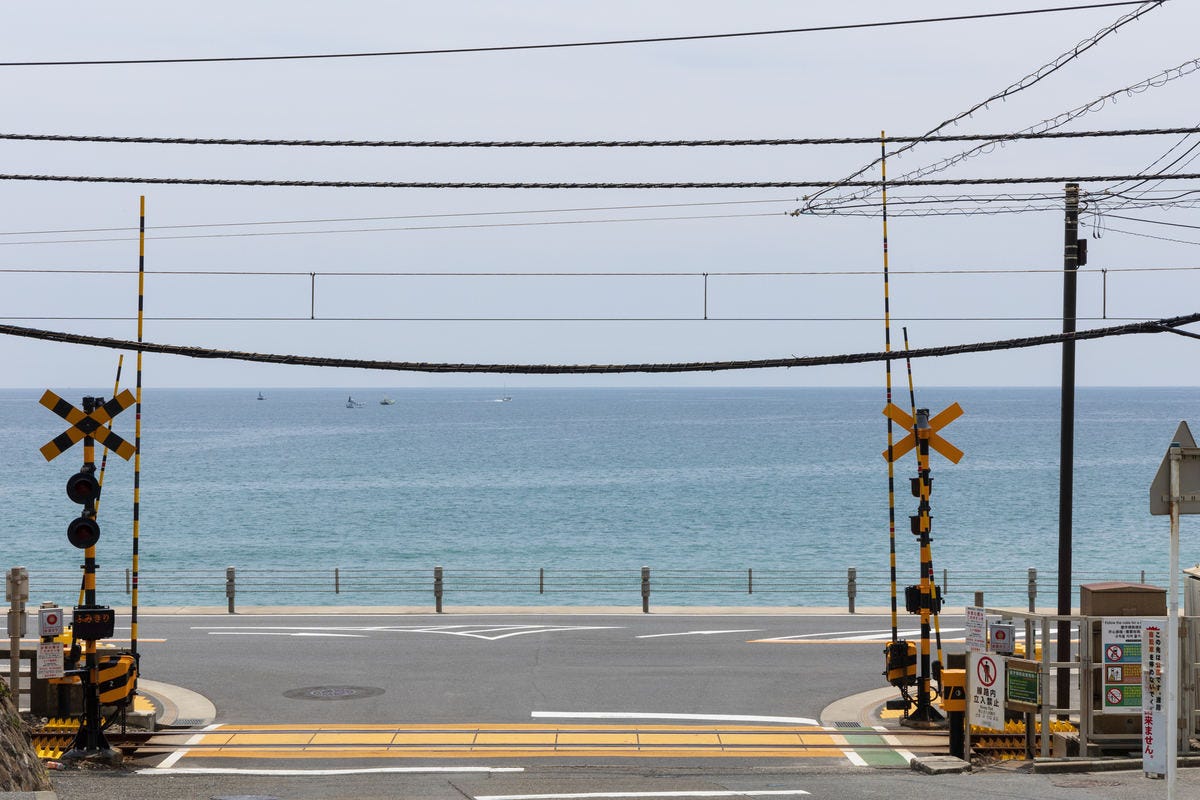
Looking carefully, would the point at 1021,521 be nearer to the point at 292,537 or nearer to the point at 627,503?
the point at 627,503

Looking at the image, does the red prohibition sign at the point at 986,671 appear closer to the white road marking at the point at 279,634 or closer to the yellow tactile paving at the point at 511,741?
the yellow tactile paving at the point at 511,741

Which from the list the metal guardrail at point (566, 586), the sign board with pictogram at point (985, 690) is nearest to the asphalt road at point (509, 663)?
the sign board with pictogram at point (985, 690)

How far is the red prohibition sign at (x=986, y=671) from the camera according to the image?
48.4 feet

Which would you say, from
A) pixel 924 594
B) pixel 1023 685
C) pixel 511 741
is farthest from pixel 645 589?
pixel 1023 685

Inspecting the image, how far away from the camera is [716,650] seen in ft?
76.8

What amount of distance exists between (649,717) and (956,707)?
440 cm

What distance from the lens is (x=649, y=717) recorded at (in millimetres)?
17672

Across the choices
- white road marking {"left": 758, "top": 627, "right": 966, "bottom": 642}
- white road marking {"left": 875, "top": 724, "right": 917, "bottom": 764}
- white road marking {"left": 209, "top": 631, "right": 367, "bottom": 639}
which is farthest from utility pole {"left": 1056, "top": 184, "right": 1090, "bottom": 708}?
white road marking {"left": 209, "top": 631, "right": 367, "bottom": 639}

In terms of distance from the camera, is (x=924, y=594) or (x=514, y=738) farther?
(x=924, y=594)

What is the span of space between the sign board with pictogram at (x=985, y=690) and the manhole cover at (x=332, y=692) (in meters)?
8.81

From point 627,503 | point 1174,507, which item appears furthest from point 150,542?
point 1174,507

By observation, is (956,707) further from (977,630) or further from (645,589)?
(645,589)

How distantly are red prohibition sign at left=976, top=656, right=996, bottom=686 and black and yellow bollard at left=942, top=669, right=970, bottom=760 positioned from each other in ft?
0.79

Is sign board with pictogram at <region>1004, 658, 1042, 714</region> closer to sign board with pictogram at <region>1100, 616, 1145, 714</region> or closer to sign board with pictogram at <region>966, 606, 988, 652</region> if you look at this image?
sign board with pictogram at <region>966, 606, 988, 652</region>
